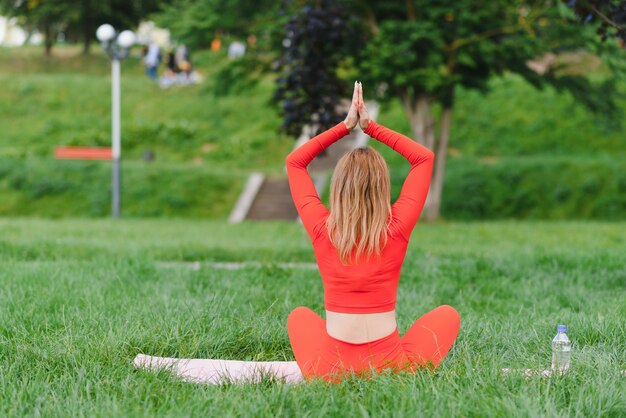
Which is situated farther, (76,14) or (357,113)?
(76,14)

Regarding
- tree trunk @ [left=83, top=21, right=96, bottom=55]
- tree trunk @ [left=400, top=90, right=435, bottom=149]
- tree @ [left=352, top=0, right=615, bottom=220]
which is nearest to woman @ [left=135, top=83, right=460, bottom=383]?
tree @ [left=352, top=0, right=615, bottom=220]

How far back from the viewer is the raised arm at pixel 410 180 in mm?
3694

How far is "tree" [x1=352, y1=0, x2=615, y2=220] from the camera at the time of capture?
14.5 metres

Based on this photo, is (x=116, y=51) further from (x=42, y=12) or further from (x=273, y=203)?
(x=42, y=12)

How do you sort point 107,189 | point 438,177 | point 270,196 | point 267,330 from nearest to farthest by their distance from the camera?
point 267,330, point 438,177, point 270,196, point 107,189

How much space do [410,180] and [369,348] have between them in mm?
893

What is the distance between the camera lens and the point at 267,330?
4.70m

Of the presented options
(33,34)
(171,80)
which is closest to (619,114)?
(171,80)

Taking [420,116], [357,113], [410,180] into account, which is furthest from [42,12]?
[410,180]

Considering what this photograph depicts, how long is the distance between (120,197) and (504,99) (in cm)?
1434

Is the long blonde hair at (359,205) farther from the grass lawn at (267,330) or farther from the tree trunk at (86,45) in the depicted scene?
the tree trunk at (86,45)

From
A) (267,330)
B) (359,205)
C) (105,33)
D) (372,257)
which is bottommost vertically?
(267,330)

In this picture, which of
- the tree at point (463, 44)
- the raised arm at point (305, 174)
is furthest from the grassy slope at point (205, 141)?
the raised arm at point (305, 174)

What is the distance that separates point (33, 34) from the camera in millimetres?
41719
